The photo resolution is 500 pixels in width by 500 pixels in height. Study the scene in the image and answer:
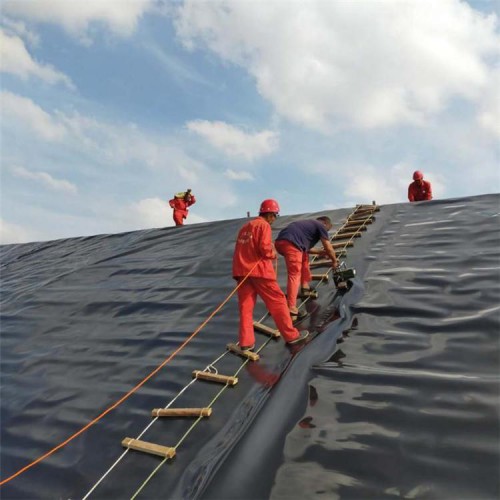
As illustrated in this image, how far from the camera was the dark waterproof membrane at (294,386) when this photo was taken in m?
2.31

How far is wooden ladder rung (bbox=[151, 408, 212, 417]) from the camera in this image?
3.06 metres

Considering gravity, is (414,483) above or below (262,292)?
below

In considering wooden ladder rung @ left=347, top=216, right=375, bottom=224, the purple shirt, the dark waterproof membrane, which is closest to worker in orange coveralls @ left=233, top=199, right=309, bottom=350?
the dark waterproof membrane

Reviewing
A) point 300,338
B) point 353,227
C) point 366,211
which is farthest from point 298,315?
point 366,211

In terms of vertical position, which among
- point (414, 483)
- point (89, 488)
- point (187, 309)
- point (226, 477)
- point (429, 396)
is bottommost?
point (89, 488)

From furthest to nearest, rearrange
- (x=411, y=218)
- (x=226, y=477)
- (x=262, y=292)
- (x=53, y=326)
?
(x=411, y=218)
(x=53, y=326)
(x=262, y=292)
(x=226, y=477)

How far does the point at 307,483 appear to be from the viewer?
87.8 inches

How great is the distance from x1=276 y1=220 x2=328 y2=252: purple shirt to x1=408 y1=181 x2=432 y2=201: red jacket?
637 centimetres

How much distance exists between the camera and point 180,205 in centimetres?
1161

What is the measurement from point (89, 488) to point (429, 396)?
2.49 m

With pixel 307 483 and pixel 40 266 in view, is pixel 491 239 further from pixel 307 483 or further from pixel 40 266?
pixel 40 266

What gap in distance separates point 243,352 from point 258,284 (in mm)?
697

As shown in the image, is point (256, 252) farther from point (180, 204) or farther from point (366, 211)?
point (180, 204)

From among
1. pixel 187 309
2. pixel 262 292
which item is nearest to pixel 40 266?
pixel 187 309
